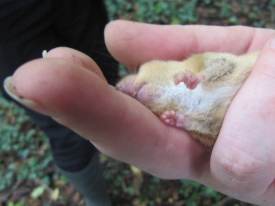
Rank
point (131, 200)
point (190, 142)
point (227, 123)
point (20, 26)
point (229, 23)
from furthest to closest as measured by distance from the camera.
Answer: point (229, 23) < point (131, 200) < point (20, 26) < point (190, 142) < point (227, 123)

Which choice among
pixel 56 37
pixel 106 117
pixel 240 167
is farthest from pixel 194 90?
pixel 56 37

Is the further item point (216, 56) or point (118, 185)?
point (118, 185)

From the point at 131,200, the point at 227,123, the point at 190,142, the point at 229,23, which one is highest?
the point at 227,123

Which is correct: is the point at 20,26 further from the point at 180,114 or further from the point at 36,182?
the point at 36,182

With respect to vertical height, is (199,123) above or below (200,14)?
above

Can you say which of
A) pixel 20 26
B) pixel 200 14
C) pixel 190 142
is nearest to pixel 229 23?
pixel 200 14

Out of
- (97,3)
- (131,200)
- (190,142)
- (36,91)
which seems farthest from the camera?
(131,200)

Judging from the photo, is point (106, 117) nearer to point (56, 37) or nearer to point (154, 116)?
point (154, 116)
